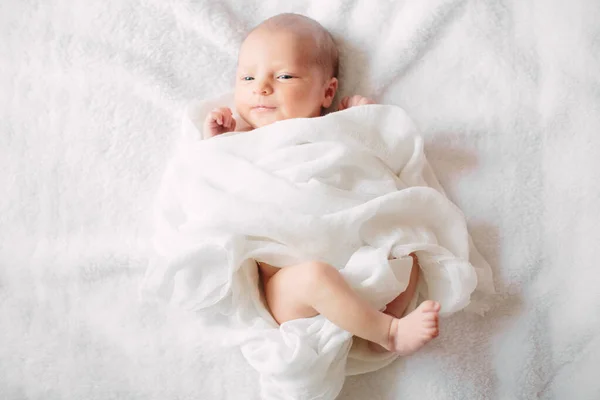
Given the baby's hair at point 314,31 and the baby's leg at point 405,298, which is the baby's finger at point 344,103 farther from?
the baby's leg at point 405,298

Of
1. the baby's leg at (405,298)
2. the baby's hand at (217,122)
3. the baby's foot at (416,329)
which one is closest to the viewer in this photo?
the baby's foot at (416,329)

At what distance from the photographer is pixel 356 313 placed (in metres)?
1.10

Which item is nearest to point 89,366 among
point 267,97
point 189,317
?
point 189,317

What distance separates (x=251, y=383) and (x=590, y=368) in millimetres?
659

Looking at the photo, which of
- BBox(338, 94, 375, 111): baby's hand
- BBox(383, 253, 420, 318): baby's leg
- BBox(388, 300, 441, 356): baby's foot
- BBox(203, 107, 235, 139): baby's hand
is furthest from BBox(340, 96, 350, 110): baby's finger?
BBox(388, 300, 441, 356): baby's foot

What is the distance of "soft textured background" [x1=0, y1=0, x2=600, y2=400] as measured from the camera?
1277 mm

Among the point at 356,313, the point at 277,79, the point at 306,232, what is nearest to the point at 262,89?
the point at 277,79

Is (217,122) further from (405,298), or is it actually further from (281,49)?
(405,298)

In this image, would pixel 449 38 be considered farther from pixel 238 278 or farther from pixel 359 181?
pixel 238 278

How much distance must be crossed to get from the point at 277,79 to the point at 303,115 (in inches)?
3.5

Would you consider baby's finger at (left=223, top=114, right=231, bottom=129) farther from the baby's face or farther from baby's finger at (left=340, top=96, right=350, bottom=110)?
baby's finger at (left=340, top=96, right=350, bottom=110)

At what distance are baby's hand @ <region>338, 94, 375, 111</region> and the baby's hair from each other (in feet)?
0.21

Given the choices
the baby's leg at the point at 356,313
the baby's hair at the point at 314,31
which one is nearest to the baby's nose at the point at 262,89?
the baby's hair at the point at 314,31

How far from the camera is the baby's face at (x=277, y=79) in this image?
1.31 m
